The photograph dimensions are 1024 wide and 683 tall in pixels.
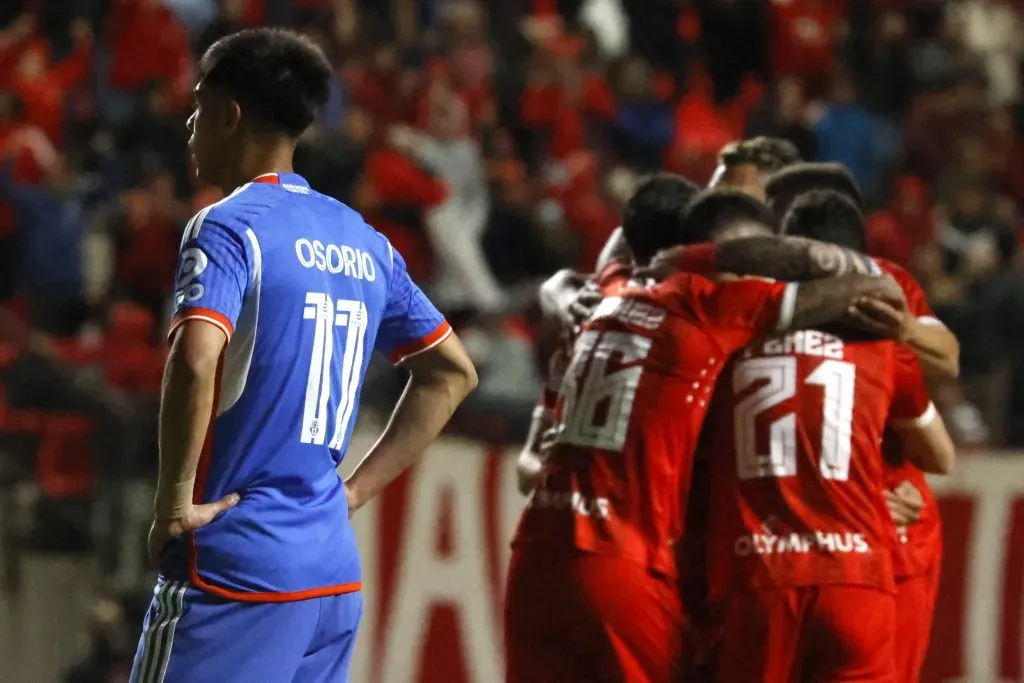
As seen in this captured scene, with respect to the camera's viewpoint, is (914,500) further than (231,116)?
Yes

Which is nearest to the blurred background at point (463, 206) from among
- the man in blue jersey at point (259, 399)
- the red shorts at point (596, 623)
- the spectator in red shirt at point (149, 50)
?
the spectator in red shirt at point (149, 50)

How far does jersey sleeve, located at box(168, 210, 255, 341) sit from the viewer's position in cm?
316

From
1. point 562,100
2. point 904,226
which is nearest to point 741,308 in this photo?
point 904,226

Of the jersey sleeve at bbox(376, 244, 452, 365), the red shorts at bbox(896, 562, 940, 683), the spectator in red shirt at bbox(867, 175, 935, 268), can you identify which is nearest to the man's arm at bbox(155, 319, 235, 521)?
the jersey sleeve at bbox(376, 244, 452, 365)

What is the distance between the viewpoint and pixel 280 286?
3281 millimetres

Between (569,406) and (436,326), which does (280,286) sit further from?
(569,406)

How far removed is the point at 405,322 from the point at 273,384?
1.69 ft

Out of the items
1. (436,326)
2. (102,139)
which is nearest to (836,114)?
(102,139)

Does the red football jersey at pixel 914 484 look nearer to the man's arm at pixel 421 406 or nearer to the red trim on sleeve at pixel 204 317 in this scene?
the man's arm at pixel 421 406

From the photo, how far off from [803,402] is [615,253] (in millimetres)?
941

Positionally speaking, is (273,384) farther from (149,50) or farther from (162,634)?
(149,50)

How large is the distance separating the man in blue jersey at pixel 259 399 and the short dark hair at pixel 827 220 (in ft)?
4.83

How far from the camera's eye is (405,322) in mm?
3717

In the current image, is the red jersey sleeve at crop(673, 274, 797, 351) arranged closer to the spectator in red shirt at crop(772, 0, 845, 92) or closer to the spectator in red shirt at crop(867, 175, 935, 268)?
the spectator in red shirt at crop(867, 175, 935, 268)
